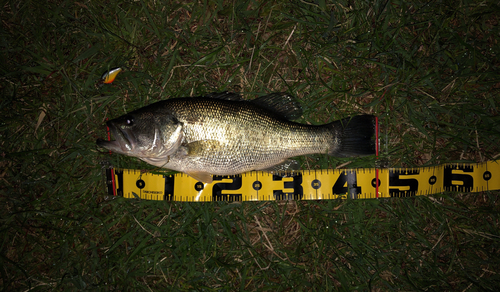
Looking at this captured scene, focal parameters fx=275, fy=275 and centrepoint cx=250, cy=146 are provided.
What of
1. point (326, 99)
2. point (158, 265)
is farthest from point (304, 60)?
point (158, 265)

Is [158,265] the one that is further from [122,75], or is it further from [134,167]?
[122,75]

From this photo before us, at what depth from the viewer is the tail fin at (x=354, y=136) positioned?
10.6 ft

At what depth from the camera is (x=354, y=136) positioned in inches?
129

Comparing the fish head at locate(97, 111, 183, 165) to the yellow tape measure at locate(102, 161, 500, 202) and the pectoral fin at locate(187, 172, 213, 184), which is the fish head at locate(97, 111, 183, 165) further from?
the yellow tape measure at locate(102, 161, 500, 202)

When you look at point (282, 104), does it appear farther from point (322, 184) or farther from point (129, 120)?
point (129, 120)

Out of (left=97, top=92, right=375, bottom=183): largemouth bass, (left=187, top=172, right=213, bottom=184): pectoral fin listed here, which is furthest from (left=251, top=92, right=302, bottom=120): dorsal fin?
(left=187, top=172, right=213, bottom=184): pectoral fin

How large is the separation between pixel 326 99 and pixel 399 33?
1261 mm

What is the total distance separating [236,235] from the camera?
3484 mm

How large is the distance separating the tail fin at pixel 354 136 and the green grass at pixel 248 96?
26cm

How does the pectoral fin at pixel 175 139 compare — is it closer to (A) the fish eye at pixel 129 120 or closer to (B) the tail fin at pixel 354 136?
(A) the fish eye at pixel 129 120

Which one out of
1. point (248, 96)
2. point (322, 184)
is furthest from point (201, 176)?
point (322, 184)

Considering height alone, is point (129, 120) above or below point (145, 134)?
above

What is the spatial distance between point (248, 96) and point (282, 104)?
0.50 meters

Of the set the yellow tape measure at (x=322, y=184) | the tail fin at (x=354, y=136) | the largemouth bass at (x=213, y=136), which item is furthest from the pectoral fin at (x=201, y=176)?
the tail fin at (x=354, y=136)
